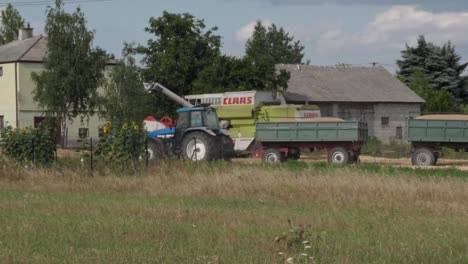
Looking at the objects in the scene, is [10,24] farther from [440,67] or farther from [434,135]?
[434,135]

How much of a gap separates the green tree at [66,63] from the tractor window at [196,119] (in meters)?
13.3

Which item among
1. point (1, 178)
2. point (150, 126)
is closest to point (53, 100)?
point (150, 126)

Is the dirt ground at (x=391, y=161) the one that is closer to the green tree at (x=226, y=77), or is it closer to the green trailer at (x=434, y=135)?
the green trailer at (x=434, y=135)

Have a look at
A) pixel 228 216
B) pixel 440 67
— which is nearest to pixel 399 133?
pixel 440 67

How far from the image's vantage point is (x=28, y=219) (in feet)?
42.8

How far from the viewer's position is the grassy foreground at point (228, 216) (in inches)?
396

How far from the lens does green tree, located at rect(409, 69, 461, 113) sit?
184 ft

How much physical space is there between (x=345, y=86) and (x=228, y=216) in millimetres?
45693

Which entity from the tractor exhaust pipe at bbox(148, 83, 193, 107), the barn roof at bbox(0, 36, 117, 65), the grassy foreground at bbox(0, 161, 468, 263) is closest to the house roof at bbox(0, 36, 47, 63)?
the barn roof at bbox(0, 36, 117, 65)

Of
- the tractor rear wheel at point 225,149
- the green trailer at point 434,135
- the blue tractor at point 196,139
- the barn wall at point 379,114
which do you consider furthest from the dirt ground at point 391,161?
the barn wall at point 379,114

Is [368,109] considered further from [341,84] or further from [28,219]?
[28,219]

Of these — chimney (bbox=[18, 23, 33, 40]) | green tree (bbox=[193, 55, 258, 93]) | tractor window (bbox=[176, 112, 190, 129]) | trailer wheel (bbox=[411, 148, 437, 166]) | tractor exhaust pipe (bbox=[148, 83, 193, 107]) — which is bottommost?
trailer wheel (bbox=[411, 148, 437, 166])

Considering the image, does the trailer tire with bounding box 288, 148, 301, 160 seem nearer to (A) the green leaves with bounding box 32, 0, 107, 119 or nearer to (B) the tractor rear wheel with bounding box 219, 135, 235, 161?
(B) the tractor rear wheel with bounding box 219, 135, 235, 161

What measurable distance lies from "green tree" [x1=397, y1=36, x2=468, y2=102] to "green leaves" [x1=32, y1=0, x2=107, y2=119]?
33149 mm
